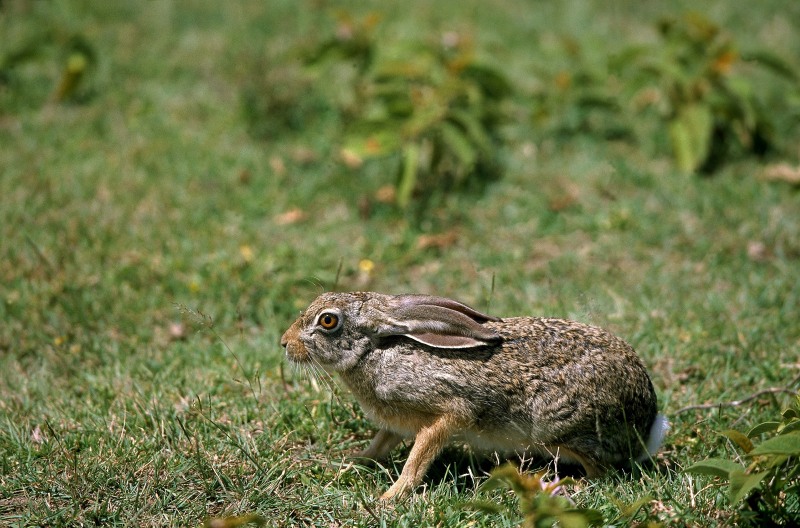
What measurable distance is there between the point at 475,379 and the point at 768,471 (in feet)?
4.04

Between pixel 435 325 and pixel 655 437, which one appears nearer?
pixel 435 325

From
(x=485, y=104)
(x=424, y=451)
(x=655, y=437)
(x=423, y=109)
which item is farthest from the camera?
(x=485, y=104)

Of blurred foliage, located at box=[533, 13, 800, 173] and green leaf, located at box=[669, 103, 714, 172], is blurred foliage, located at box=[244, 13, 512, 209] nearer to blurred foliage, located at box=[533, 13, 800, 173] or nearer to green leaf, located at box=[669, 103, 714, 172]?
blurred foliage, located at box=[533, 13, 800, 173]

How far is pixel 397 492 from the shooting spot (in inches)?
150

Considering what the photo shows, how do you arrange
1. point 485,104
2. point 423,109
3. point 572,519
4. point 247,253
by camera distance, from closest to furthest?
point 572,519 < point 247,253 < point 423,109 < point 485,104

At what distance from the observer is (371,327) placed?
396cm

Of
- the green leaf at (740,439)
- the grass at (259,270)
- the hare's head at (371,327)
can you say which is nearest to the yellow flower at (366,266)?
the grass at (259,270)

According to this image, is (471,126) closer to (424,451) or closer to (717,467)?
(424,451)

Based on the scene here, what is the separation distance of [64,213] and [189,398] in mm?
2479

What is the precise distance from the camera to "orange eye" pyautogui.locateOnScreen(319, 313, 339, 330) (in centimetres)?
397

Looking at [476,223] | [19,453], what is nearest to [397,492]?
[19,453]

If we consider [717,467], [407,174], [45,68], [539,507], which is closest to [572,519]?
[539,507]

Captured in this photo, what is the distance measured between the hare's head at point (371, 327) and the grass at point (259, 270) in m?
0.39

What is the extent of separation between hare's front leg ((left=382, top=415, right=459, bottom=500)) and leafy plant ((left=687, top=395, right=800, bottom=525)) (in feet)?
3.44
